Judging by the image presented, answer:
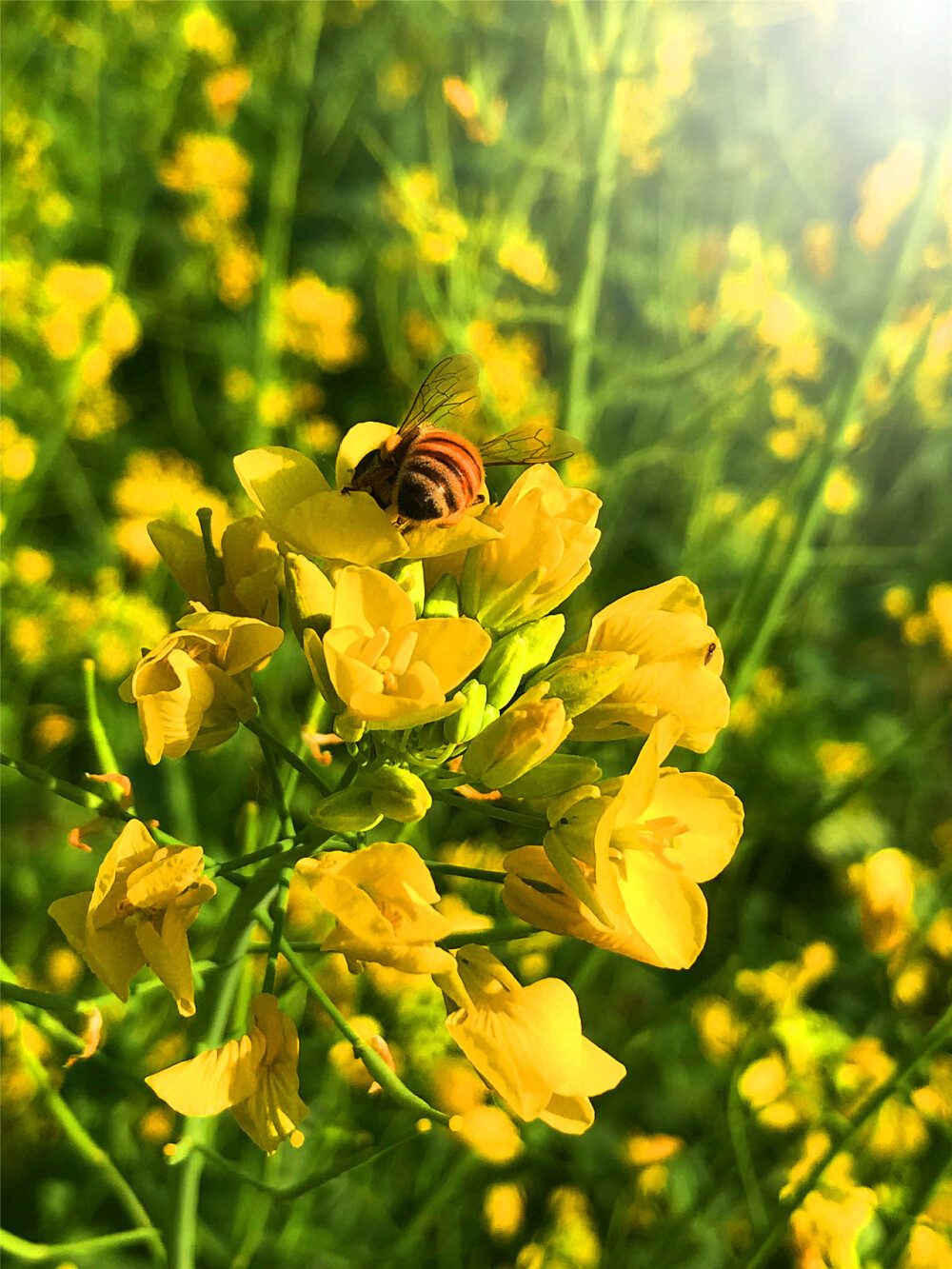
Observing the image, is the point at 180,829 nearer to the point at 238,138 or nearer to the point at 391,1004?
the point at 391,1004

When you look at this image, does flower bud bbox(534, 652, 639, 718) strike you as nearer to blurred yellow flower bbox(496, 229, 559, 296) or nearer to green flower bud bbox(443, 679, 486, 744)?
green flower bud bbox(443, 679, 486, 744)

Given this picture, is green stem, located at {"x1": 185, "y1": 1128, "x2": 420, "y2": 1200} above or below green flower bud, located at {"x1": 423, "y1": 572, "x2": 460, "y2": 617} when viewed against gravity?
below

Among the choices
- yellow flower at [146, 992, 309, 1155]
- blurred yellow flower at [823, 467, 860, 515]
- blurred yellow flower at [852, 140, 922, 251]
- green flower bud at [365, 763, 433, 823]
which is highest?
blurred yellow flower at [852, 140, 922, 251]


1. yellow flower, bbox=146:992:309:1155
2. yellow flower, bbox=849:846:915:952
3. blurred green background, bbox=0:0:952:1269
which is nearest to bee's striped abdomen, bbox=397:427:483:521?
yellow flower, bbox=146:992:309:1155

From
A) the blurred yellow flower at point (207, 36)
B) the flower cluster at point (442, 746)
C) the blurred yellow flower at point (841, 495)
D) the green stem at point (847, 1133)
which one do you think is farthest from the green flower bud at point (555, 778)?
the blurred yellow flower at point (207, 36)

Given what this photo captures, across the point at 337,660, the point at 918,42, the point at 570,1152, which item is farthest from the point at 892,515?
the point at 337,660

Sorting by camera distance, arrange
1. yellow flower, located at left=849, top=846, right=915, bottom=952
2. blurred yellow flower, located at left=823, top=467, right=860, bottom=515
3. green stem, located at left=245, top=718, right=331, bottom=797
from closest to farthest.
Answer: green stem, located at left=245, top=718, right=331, bottom=797, yellow flower, located at left=849, top=846, right=915, bottom=952, blurred yellow flower, located at left=823, top=467, right=860, bottom=515
